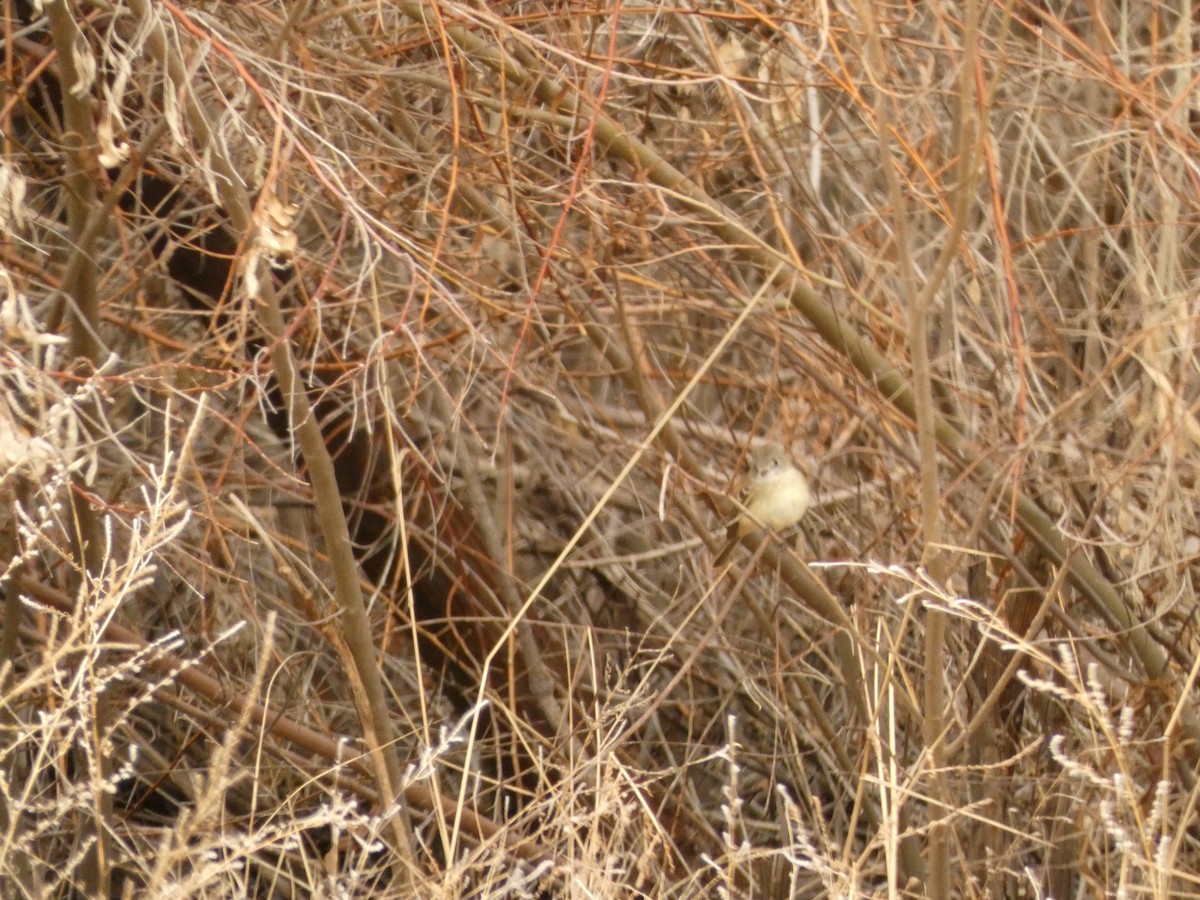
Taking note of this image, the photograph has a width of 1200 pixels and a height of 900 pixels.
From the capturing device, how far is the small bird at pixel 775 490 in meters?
3.61

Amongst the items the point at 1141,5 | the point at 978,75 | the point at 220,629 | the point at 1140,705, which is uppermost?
the point at 978,75

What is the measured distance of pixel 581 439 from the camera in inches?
164

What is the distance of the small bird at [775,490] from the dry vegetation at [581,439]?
8cm

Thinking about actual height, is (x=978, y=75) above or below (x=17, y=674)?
above

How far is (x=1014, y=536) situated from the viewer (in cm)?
342

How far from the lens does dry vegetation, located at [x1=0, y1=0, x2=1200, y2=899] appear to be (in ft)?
8.42

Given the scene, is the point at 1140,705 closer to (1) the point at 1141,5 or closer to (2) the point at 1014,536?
(2) the point at 1014,536

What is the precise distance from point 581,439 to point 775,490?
0.68 m

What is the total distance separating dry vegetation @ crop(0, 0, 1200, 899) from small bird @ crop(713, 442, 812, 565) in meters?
0.08

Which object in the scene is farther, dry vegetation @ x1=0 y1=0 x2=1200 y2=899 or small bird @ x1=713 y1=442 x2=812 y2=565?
small bird @ x1=713 y1=442 x2=812 y2=565

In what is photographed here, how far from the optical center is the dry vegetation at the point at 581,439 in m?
2.57

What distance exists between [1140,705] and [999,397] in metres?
0.73

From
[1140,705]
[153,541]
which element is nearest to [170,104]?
[153,541]

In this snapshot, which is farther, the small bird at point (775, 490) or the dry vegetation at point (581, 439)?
the small bird at point (775, 490)
